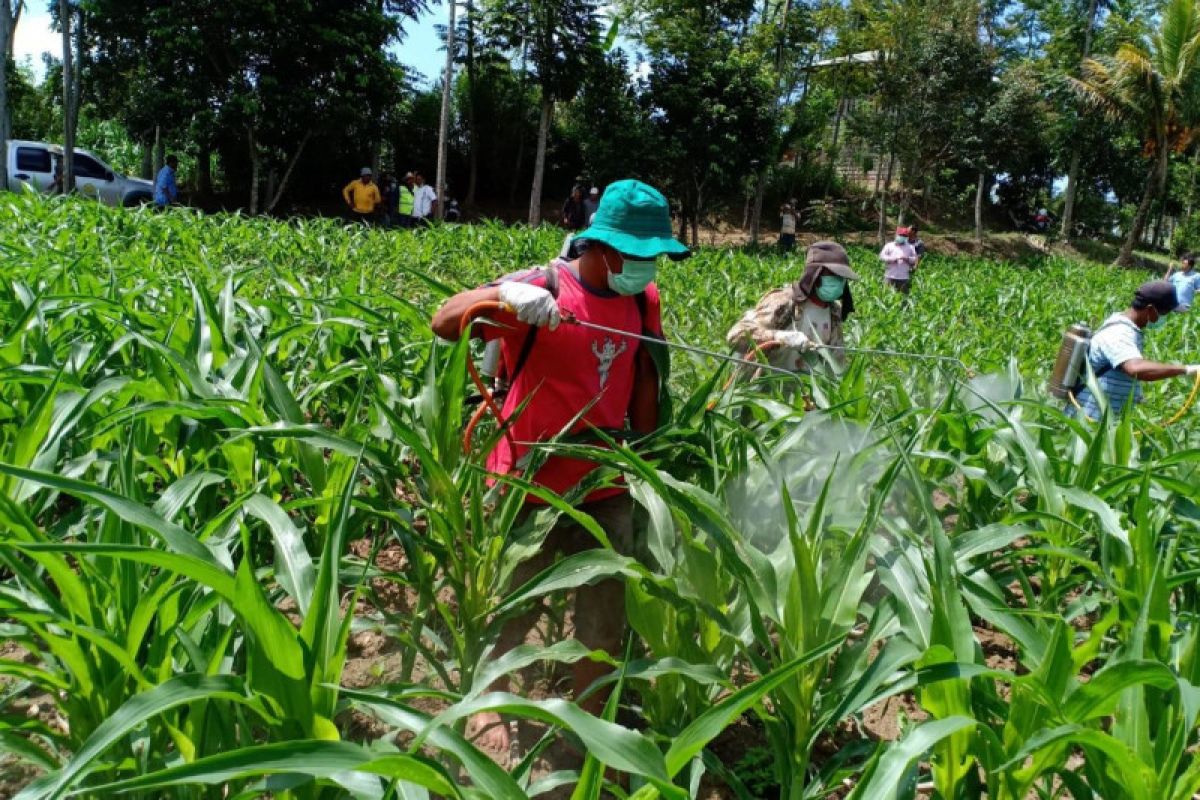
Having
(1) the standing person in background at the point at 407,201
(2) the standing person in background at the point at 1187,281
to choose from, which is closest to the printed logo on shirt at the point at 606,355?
(2) the standing person in background at the point at 1187,281

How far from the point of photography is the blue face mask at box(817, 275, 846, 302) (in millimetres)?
3629

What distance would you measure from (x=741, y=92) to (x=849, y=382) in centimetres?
1761

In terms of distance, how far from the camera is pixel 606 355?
90.4 inches

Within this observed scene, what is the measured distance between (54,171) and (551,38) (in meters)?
9.41

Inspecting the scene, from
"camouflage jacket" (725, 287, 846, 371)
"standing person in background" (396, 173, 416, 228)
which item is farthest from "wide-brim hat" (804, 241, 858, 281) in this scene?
"standing person in background" (396, 173, 416, 228)

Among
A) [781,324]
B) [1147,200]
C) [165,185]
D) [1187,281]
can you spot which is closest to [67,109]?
[165,185]

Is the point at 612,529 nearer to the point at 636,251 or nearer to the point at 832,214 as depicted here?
the point at 636,251

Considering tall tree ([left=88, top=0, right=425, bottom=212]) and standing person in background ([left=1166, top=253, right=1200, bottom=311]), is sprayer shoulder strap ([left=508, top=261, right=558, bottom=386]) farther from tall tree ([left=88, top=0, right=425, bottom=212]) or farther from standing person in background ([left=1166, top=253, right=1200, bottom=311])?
tall tree ([left=88, top=0, right=425, bottom=212])

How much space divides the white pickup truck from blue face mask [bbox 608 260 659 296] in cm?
1433

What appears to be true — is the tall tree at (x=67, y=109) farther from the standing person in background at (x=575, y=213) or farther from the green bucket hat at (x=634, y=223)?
the green bucket hat at (x=634, y=223)

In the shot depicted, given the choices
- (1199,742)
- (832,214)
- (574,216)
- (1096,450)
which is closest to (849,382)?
(1096,450)

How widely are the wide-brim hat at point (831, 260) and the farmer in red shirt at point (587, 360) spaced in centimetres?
150

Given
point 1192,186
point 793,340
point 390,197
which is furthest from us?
point 1192,186

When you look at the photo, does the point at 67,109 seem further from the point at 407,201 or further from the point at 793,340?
the point at 793,340
